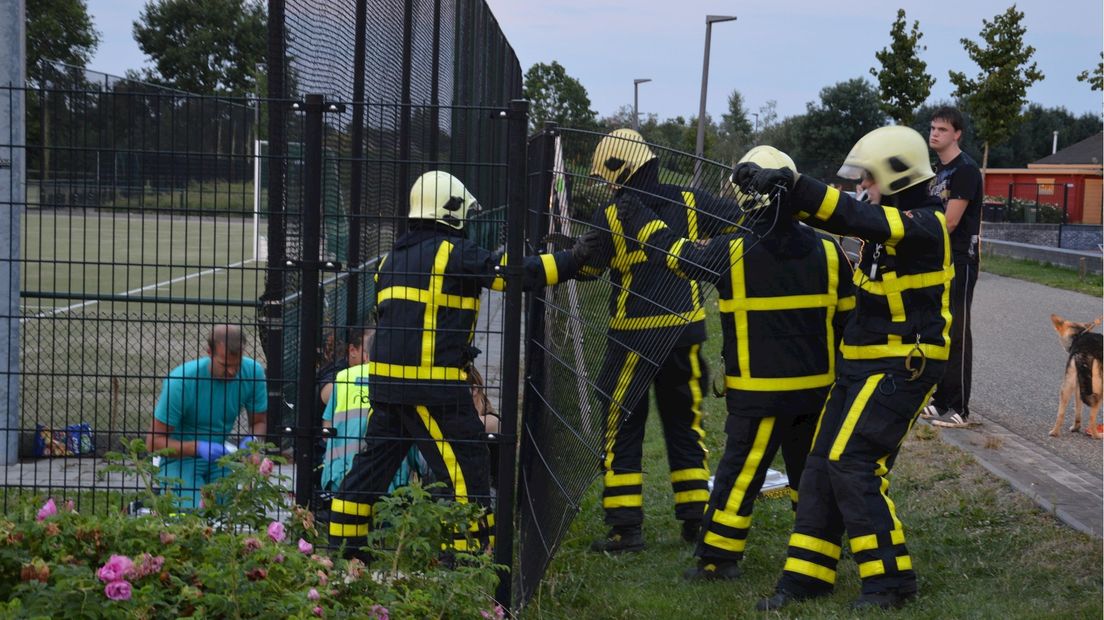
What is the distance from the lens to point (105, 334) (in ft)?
38.9

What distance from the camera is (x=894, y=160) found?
5.05 m

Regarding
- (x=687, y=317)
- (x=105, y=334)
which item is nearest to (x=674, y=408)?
(x=687, y=317)

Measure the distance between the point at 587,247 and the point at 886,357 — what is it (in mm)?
1363

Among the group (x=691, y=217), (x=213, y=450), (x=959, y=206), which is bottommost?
(x=213, y=450)

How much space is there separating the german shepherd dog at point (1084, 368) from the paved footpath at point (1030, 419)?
251mm

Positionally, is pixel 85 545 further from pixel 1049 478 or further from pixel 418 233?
pixel 1049 478

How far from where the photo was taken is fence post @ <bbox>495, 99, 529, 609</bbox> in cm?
442

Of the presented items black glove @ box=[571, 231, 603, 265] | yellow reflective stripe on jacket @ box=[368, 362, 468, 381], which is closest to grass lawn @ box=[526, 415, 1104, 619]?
yellow reflective stripe on jacket @ box=[368, 362, 468, 381]

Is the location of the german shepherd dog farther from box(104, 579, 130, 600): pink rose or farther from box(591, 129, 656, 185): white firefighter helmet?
box(104, 579, 130, 600): pink rose

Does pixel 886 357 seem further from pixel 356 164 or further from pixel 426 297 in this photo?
pixel 356 164

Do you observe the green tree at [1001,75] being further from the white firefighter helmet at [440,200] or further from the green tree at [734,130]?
the white firefighter helmet at [440,200]

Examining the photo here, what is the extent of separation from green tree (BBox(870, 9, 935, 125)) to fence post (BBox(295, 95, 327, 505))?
2579 centimetres

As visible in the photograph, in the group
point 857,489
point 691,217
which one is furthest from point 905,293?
point 691,217

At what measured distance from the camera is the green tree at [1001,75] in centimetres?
2877
